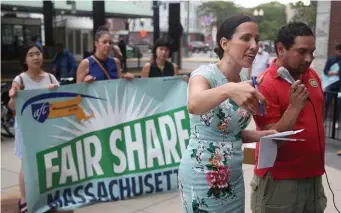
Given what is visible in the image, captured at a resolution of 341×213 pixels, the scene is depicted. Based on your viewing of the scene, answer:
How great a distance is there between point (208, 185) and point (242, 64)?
602 mm

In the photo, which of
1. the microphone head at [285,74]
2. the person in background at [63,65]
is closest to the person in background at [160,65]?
the microphone head at [285,74]

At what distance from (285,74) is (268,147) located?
41 centimetres

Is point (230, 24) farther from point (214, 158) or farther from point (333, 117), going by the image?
point (333, 117)

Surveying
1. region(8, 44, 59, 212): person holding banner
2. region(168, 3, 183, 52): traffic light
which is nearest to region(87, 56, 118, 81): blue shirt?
region(8, 44, 59, 212): person holding banner

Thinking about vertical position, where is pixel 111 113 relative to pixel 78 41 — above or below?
below

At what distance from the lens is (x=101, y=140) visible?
4.33 meters

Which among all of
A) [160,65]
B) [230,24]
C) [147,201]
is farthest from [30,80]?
[230,24]

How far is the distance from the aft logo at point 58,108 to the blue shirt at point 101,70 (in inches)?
12.9

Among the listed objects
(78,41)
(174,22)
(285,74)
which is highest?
(174,22)

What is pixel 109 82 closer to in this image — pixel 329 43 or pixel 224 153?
pixel 224 153

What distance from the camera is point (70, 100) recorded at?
412 centimetres

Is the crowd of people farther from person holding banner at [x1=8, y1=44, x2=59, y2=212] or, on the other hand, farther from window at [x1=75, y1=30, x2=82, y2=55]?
window at [x1=75, y1=30, x2=82, y2=55]

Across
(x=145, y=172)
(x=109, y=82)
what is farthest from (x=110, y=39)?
(x=145, y=172)

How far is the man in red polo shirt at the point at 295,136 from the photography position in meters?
2.23
